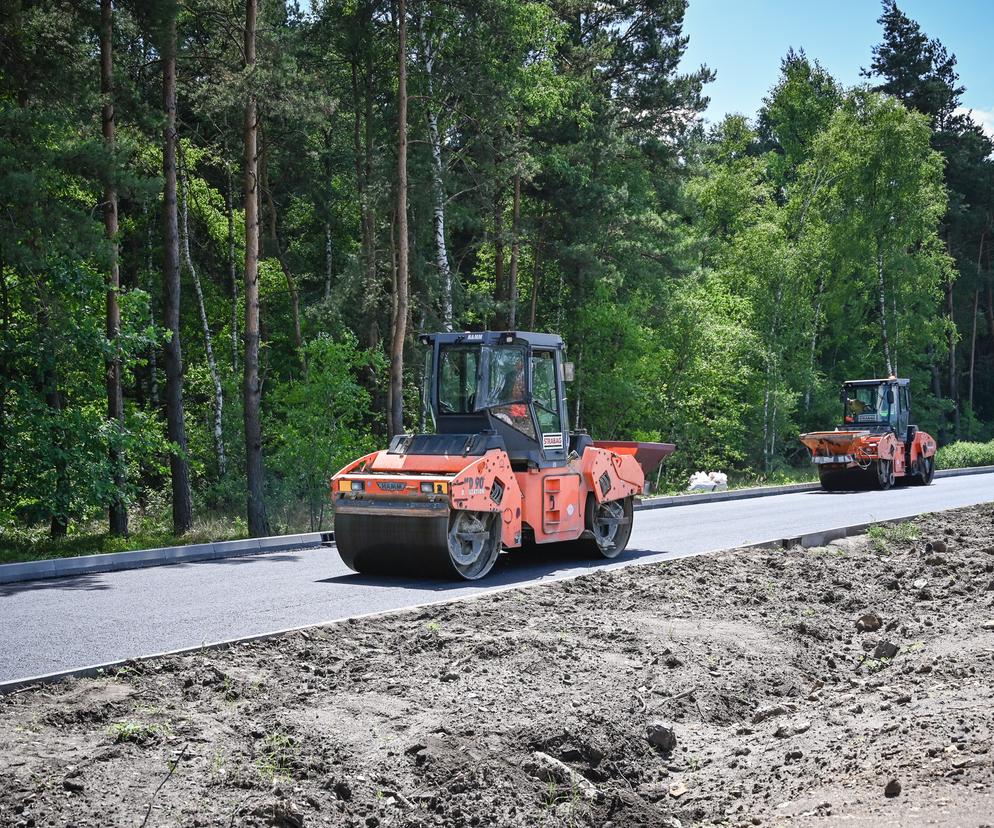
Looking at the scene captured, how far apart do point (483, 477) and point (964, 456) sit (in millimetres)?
35602

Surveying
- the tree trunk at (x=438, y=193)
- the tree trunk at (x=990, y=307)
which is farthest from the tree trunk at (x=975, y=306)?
the tree trunk at (x=438, y=193)

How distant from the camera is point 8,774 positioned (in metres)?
4.93

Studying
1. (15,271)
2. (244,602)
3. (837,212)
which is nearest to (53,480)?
(15,271)

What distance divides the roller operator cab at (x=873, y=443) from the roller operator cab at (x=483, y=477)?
14180 mm

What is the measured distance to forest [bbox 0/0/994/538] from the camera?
16.5m

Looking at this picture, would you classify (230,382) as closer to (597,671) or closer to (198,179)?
(198,179)

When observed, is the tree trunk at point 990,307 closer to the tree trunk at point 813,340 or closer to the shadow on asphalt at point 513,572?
the tree trunk at point 813,340

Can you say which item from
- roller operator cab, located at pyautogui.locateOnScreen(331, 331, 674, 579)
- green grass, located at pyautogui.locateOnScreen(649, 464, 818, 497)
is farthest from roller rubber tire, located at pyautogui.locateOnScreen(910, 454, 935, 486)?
roller operator cab, located at pyautogui.locateOnScreen(331, 331, 674, 579)

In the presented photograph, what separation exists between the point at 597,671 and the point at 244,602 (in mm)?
4199

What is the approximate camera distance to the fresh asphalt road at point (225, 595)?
8.01 metres

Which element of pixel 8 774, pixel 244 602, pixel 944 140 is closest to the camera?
pixel 8 774

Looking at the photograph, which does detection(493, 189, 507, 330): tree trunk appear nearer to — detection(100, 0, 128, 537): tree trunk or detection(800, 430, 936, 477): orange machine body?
detection(800, 430, 936, 477): orange machine body

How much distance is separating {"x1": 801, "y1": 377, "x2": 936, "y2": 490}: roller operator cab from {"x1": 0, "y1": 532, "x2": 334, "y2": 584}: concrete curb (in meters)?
14.8

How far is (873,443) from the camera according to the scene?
2645 cm
